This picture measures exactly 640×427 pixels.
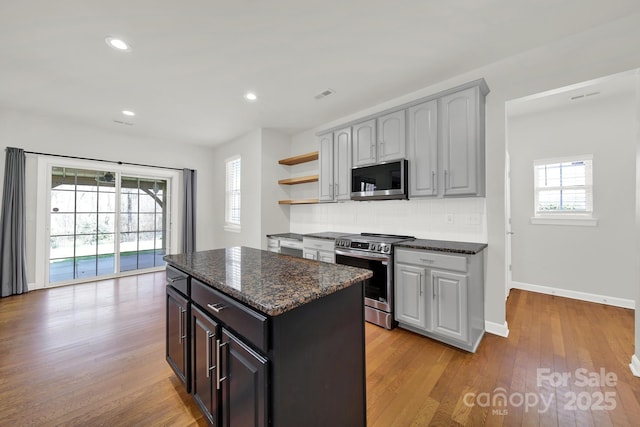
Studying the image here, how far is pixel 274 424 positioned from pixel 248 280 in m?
0.59

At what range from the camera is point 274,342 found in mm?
972

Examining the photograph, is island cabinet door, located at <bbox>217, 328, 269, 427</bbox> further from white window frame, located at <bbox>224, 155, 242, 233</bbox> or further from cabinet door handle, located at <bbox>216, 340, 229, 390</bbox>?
white window frame, located at <bbox>224, 155, 242, 233</bbox>

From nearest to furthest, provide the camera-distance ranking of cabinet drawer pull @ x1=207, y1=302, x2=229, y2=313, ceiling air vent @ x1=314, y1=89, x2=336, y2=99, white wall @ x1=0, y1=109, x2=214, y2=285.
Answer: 1. cabinet drawer pull @ x1=207, y1=302, x2=229, y2=313
2. ceiling air vent @ x1=314, y1=89, x2=336, y2=99
3. white wall @ x1=0, y1=109, x2=214, y2=285

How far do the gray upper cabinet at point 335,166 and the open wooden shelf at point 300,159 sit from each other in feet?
1.00

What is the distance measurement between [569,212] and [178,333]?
5.00 metres

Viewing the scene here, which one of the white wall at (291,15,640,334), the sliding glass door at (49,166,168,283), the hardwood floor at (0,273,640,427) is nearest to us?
the hardwood floor at (0,273,640,427)

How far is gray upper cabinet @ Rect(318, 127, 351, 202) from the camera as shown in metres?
3.52

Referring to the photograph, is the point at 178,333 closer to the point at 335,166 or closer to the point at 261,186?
the point at 335,166

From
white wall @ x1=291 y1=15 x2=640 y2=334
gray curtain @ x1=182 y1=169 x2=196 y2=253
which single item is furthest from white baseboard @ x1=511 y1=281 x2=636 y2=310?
gray curtain @ x1=182 y1=169 x2=196 y2=253

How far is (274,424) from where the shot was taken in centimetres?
97

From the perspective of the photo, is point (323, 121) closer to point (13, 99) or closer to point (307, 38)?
point (307, 38)

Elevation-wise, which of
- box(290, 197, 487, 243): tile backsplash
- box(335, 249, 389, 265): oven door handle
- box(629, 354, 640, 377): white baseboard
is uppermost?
box(290, 197, 487, 243): tile backsplash

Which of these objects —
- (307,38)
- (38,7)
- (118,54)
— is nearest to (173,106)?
(118,54)

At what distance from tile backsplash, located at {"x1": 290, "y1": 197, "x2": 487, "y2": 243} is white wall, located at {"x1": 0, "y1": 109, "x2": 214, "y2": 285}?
129 inches
